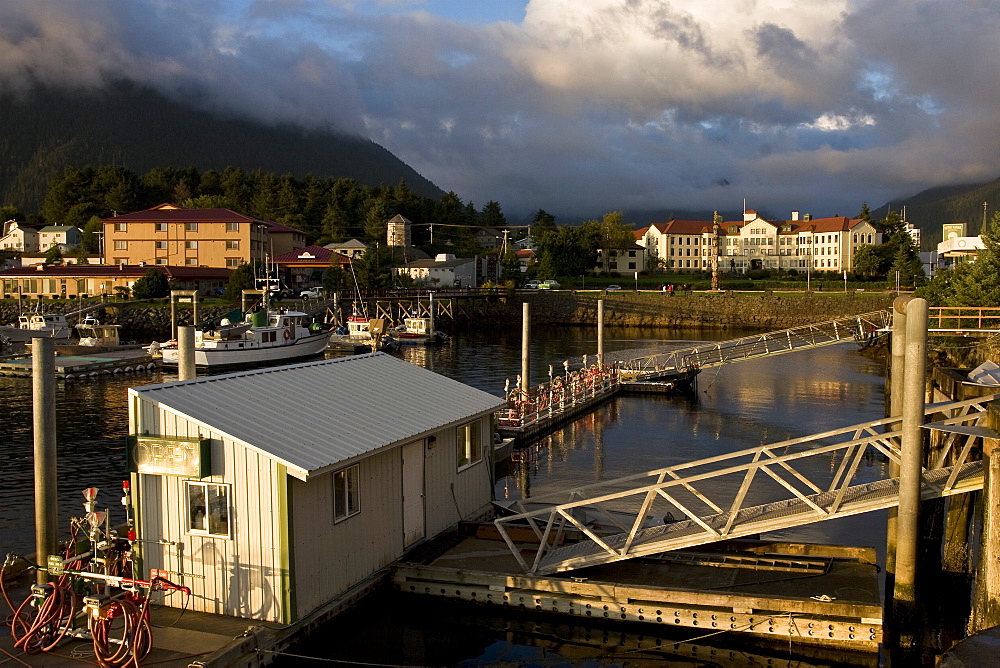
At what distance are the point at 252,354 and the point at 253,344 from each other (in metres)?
0.72

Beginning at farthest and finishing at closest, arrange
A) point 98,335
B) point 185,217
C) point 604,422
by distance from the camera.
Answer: point 185,217 → point 98,335 → point 604,422

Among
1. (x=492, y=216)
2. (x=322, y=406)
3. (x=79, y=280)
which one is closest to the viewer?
(x=322, y=406)

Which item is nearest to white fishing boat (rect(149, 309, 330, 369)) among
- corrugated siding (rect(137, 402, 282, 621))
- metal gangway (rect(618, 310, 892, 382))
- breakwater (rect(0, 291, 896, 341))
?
metal gangway (rect(618, 310, 892, 382))

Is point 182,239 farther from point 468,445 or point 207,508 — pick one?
point 207,508

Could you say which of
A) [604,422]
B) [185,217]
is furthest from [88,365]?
[185,217]

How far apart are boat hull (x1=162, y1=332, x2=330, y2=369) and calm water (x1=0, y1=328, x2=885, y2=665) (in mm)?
2429

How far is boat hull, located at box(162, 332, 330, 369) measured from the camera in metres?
56.8

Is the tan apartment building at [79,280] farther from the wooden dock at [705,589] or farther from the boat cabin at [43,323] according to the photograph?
the wooden dock at [705,589]

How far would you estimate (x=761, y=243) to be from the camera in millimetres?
147000

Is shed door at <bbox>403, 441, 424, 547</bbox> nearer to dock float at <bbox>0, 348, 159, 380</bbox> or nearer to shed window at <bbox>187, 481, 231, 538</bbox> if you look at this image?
shed window at <bbox>187, 481, 231, 538</bbox>

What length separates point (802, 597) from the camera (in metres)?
14.2

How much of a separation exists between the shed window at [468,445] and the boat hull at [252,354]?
125 ft

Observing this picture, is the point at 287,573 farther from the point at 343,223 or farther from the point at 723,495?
the point at 343,223

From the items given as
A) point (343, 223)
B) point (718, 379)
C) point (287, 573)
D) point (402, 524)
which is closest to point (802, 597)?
point (402, 524)
